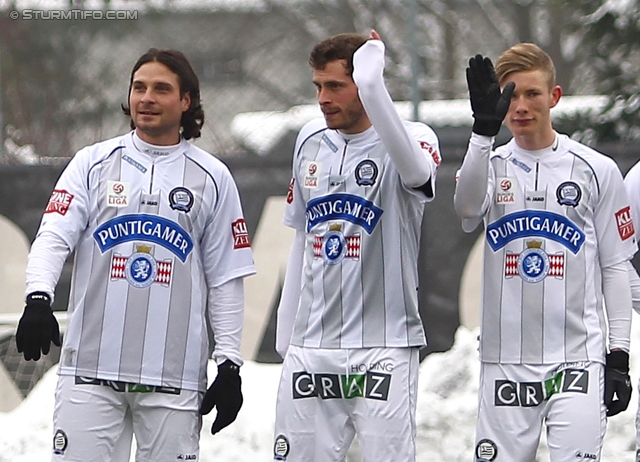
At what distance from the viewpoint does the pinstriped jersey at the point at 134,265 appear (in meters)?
4.76

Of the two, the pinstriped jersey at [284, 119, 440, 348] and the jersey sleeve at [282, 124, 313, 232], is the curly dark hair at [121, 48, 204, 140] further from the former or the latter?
the pinstriped jersey at [284, 119, 440, 348]

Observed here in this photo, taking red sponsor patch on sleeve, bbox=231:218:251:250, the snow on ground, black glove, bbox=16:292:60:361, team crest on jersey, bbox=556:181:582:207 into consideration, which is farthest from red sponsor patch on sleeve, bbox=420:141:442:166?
the snow on ground

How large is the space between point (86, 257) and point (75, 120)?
3.56m

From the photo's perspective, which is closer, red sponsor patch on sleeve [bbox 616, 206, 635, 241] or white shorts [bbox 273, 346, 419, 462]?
white shorts [bbox 273, 346, 419, 462]

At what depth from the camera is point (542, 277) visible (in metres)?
4.87

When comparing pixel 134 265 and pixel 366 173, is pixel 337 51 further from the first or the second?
pixel 134 265

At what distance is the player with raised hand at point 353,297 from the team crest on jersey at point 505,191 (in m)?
0.30

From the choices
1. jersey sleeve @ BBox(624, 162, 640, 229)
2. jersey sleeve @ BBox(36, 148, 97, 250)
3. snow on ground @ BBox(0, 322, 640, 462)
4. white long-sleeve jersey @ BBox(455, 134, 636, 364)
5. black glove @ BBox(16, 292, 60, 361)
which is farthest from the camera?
snow on ground @ BBox(0, 322, 640, 462)

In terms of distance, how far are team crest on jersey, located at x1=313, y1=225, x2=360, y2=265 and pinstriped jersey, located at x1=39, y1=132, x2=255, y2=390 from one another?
41 centimetres

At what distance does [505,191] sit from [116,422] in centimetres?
168

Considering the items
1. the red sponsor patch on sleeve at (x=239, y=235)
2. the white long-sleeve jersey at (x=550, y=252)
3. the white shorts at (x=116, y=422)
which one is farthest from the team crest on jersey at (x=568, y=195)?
the white shorts at (x=116, y=422)

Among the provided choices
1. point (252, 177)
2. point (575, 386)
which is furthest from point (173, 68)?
point (252, 177)

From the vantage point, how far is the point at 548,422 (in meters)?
4.79

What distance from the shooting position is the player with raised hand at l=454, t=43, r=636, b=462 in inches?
189
